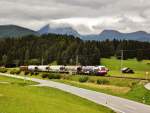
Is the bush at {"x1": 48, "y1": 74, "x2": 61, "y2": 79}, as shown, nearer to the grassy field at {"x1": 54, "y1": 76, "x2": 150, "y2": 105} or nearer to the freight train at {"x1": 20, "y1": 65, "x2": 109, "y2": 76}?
the freight train at {"x1": 20, "y1": 65, "x2": 109, "y2": 76}

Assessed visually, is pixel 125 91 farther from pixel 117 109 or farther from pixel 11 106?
pixel 11 106

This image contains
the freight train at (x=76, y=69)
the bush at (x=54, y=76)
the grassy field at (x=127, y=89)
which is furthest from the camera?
the bush at (x=54, y=76)

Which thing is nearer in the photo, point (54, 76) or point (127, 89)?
point (127, 89)

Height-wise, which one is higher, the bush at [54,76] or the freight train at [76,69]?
the freight train at [76,69]

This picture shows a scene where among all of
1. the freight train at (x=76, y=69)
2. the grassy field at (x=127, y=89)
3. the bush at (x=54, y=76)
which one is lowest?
the grassy field at (x=127, y=89)

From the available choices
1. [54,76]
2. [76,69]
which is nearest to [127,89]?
[54,76]

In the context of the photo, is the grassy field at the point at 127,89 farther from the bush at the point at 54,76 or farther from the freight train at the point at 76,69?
the bush at the point at 54,76

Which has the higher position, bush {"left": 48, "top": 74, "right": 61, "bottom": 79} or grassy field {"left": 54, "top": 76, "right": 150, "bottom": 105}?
bush {"left": 48, "top": 74, "right": 61, "bottom": 79}

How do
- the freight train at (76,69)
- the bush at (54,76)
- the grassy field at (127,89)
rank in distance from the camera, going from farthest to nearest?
the bush at (54,76), the freight train at (76,69), the grassy field at (127,89)

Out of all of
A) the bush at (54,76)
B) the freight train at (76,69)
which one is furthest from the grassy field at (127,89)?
the bush at (54,76)

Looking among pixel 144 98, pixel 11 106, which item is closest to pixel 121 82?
pixel 144 98

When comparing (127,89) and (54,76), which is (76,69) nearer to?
(54,76)

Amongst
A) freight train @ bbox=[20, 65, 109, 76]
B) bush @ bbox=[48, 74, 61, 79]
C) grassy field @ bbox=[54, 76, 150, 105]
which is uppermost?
freight train @ bbox=[20, 65, 109, 76]

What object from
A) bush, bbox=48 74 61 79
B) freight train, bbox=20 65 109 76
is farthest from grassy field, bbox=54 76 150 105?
bush, bbox=48 74 61 79
